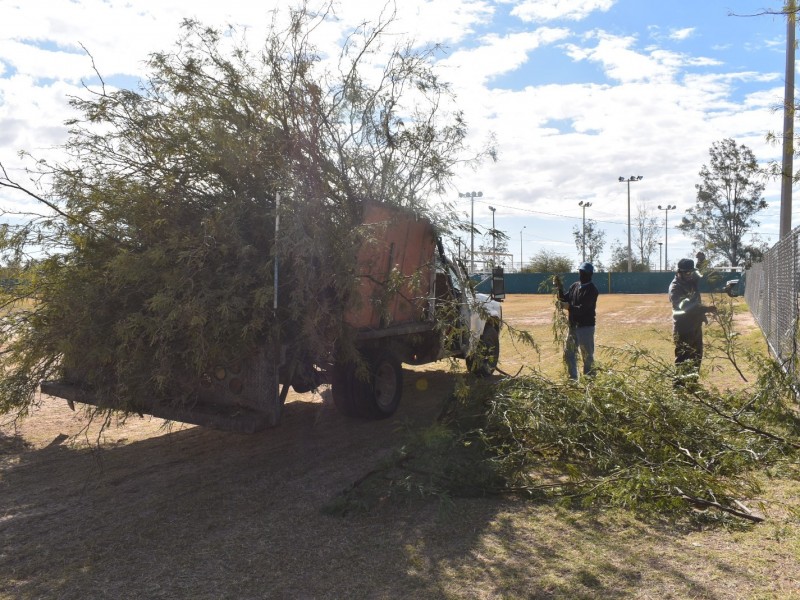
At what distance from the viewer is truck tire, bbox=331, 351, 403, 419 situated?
7.65 m

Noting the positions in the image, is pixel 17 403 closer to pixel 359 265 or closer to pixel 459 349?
pixel 359 265

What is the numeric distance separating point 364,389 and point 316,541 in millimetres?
3044

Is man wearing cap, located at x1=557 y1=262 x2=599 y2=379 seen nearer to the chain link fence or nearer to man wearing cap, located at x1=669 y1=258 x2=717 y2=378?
man wearing cap, located at x1=669 y1=258 x2=717 y2=378

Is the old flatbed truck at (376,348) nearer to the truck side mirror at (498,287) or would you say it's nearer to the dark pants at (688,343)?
the truck side mirror at (498,287)

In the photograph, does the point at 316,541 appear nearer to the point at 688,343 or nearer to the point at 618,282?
the point at 688,343

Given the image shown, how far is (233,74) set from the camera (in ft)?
22.1

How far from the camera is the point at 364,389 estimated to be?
7.65 meters

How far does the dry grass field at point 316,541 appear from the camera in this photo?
155 inches

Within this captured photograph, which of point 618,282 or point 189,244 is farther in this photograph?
point 618,282

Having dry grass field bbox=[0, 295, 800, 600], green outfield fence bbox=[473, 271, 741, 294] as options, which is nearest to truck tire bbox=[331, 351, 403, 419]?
dry grass field bbox=[0, 295, 800, 600]

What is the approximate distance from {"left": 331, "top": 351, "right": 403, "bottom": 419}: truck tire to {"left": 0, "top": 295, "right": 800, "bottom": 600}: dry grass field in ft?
2.69

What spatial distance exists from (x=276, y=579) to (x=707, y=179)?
65.8 metres

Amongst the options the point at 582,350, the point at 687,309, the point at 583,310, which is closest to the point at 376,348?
the point at 582,350

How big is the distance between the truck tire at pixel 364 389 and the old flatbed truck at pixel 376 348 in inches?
0.4
